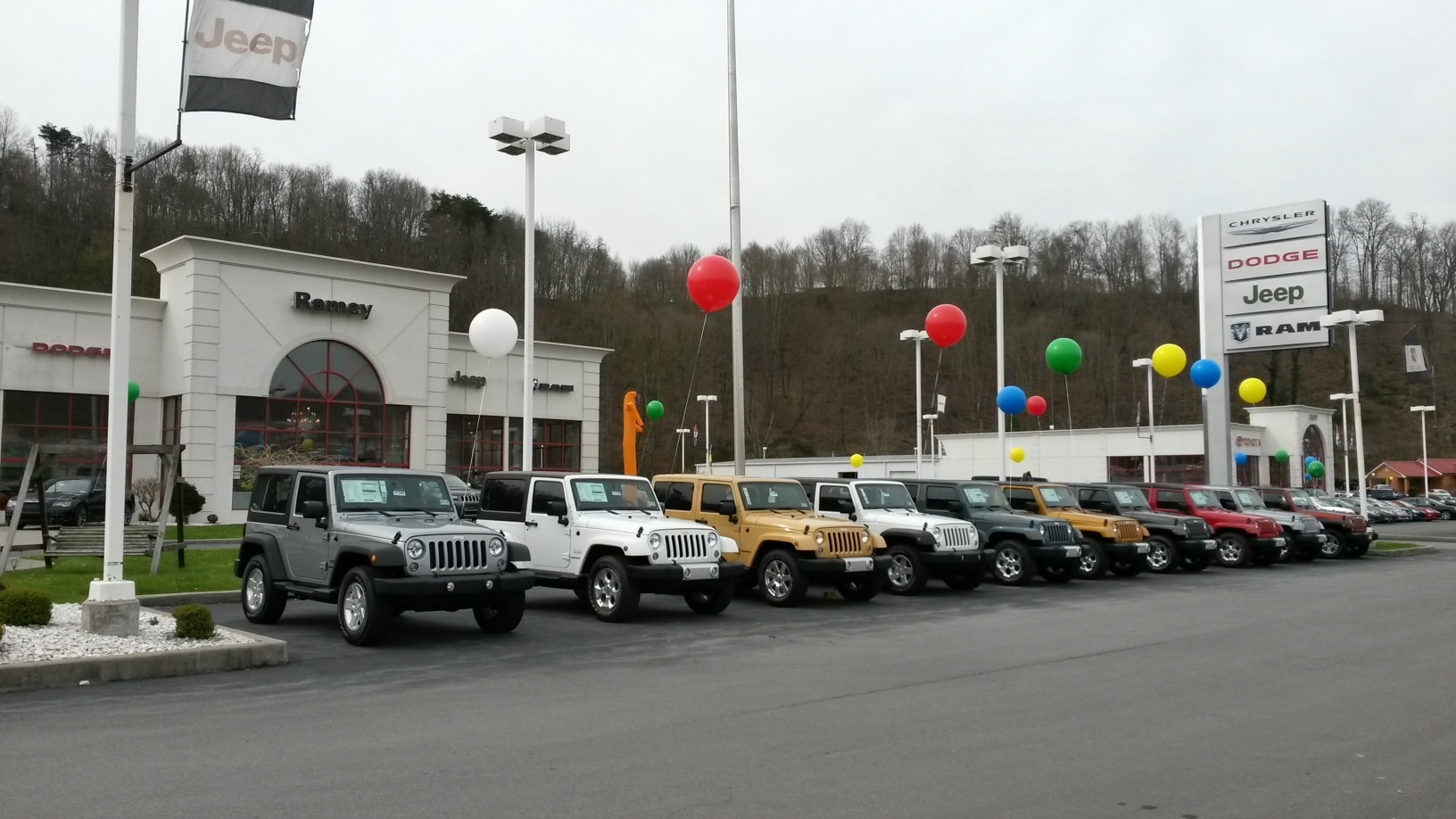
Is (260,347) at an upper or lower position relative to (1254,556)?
upper

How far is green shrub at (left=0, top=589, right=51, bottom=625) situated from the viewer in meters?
10.0

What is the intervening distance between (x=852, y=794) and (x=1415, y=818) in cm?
277

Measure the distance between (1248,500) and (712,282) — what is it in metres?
15.2

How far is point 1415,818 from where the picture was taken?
5.41 meters

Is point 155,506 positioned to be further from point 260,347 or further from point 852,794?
point 852,794

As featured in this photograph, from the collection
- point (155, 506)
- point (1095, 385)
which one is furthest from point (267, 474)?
point (1095, 385)

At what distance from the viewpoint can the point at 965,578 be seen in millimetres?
18438

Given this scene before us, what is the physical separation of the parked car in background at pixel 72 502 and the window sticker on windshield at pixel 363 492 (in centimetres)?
1931

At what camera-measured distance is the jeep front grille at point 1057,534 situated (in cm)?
1862

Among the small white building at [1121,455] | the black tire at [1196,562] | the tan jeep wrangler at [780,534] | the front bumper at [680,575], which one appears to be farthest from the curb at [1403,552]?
the small white building at [1121,455]

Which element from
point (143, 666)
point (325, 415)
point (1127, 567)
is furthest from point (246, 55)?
point (325, 415)

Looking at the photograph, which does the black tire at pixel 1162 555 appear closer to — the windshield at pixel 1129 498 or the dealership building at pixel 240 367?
the windshield at pixel 1129 498

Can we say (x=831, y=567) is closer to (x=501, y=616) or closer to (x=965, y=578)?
(x=965, y=578)

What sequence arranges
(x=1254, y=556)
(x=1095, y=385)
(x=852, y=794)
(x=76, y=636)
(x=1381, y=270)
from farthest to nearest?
(x=1381, y=270), (x=1095, y=385), (x=1254, y=556), (x=76, y=636), (x=852, y=794)
